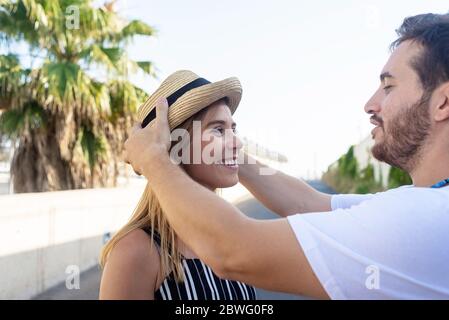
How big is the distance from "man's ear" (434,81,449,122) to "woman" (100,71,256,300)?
0.78m

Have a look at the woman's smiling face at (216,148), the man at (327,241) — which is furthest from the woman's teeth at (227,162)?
the man at (327,241)

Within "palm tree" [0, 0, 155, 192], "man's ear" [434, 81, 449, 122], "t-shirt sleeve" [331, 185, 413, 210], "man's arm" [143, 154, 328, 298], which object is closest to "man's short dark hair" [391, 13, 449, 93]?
"man's ear" [434, 81, 449, 122]

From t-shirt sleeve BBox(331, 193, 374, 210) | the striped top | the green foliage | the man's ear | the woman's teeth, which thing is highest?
the man's ear

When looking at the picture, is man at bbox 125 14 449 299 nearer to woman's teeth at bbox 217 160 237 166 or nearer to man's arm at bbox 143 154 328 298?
man's arm at bbox 143 154 328 298

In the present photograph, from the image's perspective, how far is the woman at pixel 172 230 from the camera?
1.43m

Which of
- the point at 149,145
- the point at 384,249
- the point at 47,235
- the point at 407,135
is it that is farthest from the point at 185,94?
the point at 47,235

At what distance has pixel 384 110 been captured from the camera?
134 cm

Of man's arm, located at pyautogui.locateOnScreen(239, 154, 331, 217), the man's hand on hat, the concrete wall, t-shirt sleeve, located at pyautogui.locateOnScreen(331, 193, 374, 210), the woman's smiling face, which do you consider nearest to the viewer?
the man's hand on hat

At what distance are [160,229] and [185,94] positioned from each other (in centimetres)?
55

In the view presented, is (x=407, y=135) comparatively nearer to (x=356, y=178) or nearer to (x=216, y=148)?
(x=216, y=148)

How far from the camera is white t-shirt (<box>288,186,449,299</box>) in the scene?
96 cm

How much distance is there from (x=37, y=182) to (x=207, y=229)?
376 inches
